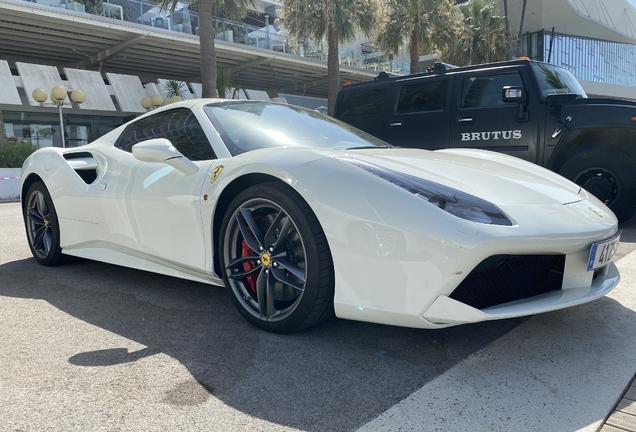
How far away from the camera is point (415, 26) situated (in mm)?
22234

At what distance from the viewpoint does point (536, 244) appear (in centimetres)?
207

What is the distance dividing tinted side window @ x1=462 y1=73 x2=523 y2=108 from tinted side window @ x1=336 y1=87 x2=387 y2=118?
3.83 ft

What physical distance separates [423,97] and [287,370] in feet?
17.1

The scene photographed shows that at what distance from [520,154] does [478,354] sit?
4208 millimetres

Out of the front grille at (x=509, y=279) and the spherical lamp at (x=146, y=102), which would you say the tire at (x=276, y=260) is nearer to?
the front grille at (x=509, y=279)

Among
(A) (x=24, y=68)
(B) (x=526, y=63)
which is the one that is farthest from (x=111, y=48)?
(B) (x=526, y=63)

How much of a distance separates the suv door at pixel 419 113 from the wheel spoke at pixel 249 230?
4278 mm

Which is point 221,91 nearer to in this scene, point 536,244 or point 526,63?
point 526,63

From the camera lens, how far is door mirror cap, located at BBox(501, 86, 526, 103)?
18.7 ft

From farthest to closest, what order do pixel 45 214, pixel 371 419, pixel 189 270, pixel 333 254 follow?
pixel 45 214
pixel 189 270
pixel 333 254
pixel 371 419

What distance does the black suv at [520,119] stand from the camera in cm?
543

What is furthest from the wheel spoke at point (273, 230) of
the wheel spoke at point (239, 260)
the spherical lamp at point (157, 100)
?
the spherical lamp at point (157, 100)

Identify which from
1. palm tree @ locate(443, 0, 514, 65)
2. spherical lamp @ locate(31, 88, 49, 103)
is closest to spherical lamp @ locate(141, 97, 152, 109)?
spherical lamp @ locate(31, 88, 49, 103)

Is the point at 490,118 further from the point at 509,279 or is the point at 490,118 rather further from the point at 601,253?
the point at 509,279
